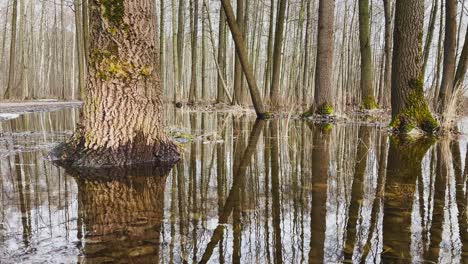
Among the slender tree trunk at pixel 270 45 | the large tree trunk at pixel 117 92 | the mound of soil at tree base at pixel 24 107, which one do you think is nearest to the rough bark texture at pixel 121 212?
the large tree trunk at pixel 117 92

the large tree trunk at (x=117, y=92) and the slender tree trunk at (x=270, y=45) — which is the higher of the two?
the slender tree trunk at (x=270, y=45)

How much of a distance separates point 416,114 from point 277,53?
573 cm

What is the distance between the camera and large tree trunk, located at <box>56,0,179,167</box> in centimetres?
362

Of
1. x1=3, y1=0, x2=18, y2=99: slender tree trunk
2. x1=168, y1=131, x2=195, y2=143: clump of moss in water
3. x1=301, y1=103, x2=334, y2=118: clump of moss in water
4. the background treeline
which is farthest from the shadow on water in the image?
x1=3, y1=0, x2=18, y2=99: slender tree trunk

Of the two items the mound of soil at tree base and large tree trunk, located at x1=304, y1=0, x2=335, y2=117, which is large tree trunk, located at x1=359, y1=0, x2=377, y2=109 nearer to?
large tree trunk, located at x1=304, y1=0, x2=335, y2=117

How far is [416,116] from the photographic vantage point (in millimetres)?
A: 6609

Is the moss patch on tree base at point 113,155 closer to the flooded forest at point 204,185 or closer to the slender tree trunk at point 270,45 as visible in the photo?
the flooded forest at point 204,185

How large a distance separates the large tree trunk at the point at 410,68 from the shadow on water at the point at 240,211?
2.73 meters

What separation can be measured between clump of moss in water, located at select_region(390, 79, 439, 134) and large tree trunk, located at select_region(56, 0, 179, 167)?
470 centimetres

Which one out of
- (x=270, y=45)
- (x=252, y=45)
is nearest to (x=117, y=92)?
(x=270, y=45)

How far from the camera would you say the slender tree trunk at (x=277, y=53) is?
452 inches

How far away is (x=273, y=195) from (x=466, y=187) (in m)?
1.45

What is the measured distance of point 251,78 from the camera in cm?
877

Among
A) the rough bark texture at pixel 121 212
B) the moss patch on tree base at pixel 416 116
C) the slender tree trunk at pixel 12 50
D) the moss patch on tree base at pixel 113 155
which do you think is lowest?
the rough bark texture at pixel 121 212
